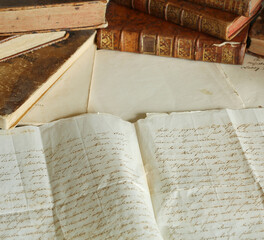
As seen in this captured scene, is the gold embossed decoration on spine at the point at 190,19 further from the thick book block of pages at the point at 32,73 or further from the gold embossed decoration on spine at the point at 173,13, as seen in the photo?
the thick book block of pages at the point at 32,73

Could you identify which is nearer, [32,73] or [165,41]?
[32,73]

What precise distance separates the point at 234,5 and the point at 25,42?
0.71 m

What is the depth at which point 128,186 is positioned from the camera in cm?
103

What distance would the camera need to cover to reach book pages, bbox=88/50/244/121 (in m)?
1.32

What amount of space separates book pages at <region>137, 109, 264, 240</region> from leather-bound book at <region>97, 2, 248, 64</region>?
0.93 ft

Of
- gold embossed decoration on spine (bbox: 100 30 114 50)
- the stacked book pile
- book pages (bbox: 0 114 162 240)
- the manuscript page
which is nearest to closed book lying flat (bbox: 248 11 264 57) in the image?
the stacked book pile

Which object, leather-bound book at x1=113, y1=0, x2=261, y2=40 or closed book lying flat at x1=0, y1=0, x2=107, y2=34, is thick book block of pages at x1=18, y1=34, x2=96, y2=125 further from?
leather-bound book at x1=113, y1=0, x2=261, y2=40

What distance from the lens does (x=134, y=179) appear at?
1.06m

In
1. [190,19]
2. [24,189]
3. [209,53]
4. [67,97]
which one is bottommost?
[24,189]

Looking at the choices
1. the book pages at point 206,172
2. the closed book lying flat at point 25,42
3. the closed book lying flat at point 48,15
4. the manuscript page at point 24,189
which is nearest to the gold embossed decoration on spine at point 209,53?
the book pages at point 206,172

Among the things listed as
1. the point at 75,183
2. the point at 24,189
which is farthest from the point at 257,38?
the point at 24,189

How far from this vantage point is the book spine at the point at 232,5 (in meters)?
1.37

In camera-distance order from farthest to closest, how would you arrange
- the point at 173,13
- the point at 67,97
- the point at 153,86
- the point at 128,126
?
1. the point at 173,13
2. the point at 153,86
3. the point at 67,97
4. the point at 128,126

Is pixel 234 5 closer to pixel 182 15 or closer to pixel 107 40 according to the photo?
pixel 182 15
